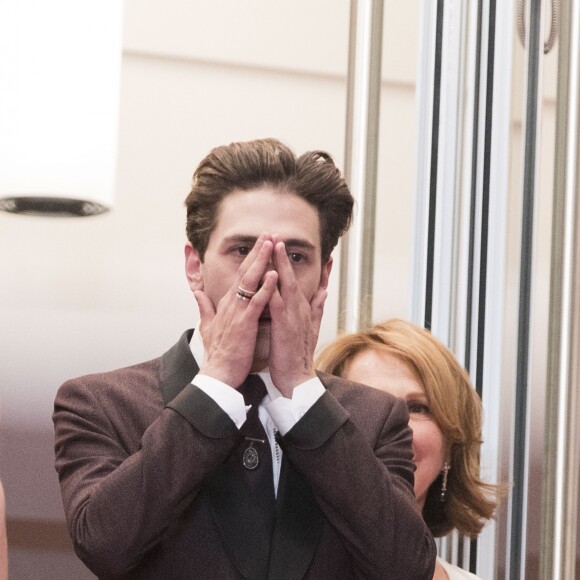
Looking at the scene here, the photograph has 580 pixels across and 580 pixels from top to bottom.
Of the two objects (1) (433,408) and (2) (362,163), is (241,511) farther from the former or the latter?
(2) (362,163)

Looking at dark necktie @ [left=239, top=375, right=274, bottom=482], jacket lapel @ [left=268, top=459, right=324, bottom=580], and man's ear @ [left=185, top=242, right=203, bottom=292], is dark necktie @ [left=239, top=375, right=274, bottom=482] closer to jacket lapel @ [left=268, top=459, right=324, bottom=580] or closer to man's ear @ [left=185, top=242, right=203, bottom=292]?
jacket lapel @ [left=268, top=459, right=324, bottom=580]

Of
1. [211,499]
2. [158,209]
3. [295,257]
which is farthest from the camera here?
[158,209]

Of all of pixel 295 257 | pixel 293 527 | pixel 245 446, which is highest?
pixel 295 257

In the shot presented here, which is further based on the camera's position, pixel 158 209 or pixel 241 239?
pixel 158 209

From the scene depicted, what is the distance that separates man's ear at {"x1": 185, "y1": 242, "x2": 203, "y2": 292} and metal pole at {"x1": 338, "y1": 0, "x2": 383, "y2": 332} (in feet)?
2.85

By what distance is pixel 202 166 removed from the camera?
1.76 metres

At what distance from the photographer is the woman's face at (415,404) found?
221 centimetres

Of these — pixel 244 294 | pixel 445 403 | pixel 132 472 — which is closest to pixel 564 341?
pixel 445 403

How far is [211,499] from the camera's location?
1561mm

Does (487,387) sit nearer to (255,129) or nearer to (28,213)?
(255,129)

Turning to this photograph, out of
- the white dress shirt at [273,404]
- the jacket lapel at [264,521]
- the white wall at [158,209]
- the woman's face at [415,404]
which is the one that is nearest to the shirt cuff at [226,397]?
the white dress shirt at [273,404]

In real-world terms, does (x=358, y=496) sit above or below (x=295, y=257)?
below

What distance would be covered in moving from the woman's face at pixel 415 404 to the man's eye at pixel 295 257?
600 millimetres

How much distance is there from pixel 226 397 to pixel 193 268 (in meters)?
0.27
